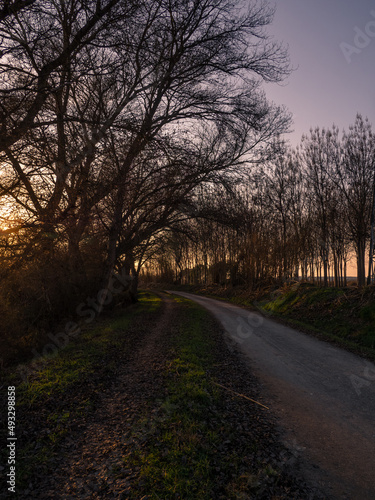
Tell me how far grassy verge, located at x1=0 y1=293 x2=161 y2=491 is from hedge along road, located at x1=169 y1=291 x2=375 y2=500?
356 cm

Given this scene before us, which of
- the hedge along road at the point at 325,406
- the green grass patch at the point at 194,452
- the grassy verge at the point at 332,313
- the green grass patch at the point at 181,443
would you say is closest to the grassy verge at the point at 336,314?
the grassy verge at the point at 332,313

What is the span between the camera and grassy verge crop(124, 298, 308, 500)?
12.0 ft

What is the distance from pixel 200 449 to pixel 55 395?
3.41 meters

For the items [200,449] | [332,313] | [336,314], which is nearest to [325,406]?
[200,449]

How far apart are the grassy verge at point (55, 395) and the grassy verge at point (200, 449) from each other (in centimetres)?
125

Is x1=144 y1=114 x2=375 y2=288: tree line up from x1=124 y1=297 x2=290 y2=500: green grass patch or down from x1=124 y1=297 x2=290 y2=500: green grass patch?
up

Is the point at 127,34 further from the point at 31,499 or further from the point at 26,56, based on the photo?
the point at 31,499

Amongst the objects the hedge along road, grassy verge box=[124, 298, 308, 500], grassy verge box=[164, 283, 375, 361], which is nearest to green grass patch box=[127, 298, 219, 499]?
grassy verge box=[124, 298, 308, 500]

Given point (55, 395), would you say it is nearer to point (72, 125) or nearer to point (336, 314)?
point (72, 125)

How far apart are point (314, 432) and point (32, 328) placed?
10813 millimetres

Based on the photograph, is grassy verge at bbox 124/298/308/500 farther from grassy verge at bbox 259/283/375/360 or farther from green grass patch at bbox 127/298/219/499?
grassy verge at bbox 259/283/375/360

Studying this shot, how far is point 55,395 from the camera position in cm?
624

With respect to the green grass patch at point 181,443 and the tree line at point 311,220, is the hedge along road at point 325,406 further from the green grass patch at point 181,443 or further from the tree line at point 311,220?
the tree line at point 311,220

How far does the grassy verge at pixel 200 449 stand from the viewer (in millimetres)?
3645
